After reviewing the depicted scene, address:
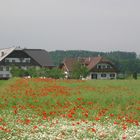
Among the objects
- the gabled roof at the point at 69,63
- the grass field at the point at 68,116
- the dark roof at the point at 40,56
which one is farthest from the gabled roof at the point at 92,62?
the grass field at the point at 68,116

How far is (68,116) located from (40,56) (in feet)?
334

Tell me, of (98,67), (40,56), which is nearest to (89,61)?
(98,67)

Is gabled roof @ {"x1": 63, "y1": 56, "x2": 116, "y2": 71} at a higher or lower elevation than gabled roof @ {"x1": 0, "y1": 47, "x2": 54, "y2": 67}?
lower

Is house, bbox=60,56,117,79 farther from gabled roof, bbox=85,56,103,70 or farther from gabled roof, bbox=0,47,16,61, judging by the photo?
gabled roof, bbox=0,47,16,61

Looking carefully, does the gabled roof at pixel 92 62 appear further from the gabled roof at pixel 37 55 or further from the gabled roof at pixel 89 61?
the gabled roof at pixel 37 55

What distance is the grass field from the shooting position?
10.9 metres

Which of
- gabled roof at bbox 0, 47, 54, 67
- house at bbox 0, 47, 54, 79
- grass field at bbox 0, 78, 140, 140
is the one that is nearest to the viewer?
grass field at bbox 0, 78, 140, 140

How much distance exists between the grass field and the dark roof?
287ft

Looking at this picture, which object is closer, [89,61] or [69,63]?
[69,63]

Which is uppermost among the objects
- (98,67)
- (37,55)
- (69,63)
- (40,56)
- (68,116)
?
(37,55)

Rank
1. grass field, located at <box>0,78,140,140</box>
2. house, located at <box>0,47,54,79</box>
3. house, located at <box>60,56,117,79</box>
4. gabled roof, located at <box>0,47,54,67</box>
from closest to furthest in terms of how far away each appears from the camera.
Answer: grass field, located at <box>0,78,140,140</box> → house, located at <box>60,56,117,79</box> → house, located at <box>0,47,54,79</box> → gabled roof, located at <box>0,47,54,67</box>

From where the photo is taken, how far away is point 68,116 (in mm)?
15391

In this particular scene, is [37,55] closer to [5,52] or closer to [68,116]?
[5,52]

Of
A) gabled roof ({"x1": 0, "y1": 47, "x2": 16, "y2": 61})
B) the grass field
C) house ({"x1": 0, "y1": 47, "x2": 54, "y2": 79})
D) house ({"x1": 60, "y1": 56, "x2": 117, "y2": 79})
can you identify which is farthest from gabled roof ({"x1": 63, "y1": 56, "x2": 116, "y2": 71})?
the grass field
